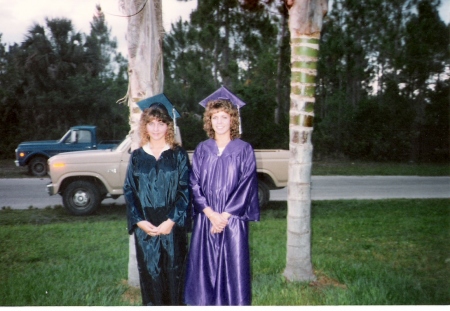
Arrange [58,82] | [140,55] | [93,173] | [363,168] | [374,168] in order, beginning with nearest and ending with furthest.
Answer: [140,55] < [58,82] < [93,173] < [374,168] < [363,168]

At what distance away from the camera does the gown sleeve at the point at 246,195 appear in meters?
2.81

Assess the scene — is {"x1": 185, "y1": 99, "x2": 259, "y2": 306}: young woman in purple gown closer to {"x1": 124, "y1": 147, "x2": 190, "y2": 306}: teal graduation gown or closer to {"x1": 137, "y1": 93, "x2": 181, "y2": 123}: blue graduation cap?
{"x1": 124, "y1": 147, "x2": 190, "y2": 306}: teal graduation gown

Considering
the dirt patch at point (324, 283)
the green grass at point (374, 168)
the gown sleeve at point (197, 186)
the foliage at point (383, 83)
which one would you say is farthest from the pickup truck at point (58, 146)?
the foliage at point (383, 83)

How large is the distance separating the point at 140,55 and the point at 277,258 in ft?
7.18

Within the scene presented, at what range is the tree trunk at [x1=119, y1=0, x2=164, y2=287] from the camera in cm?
321

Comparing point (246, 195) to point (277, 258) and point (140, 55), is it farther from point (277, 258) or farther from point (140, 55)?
point (277, 258)

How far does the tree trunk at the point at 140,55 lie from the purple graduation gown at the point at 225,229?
2.09 feet

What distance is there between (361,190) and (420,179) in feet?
5.48

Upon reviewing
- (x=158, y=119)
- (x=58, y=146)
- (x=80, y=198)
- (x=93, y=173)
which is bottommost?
(x=80, y=198)

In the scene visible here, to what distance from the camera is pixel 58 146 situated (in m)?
5.25

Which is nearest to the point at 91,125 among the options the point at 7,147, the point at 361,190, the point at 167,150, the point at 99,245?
the point at 7,147


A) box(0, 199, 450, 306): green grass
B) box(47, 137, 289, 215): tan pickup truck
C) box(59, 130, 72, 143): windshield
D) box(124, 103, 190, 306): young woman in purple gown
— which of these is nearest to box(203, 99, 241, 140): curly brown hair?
box(124, 103, 190, 306): young woman in purple gown

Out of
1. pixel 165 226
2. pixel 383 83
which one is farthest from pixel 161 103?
pixel 383 83

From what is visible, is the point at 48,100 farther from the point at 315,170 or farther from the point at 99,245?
the point at 315,170
